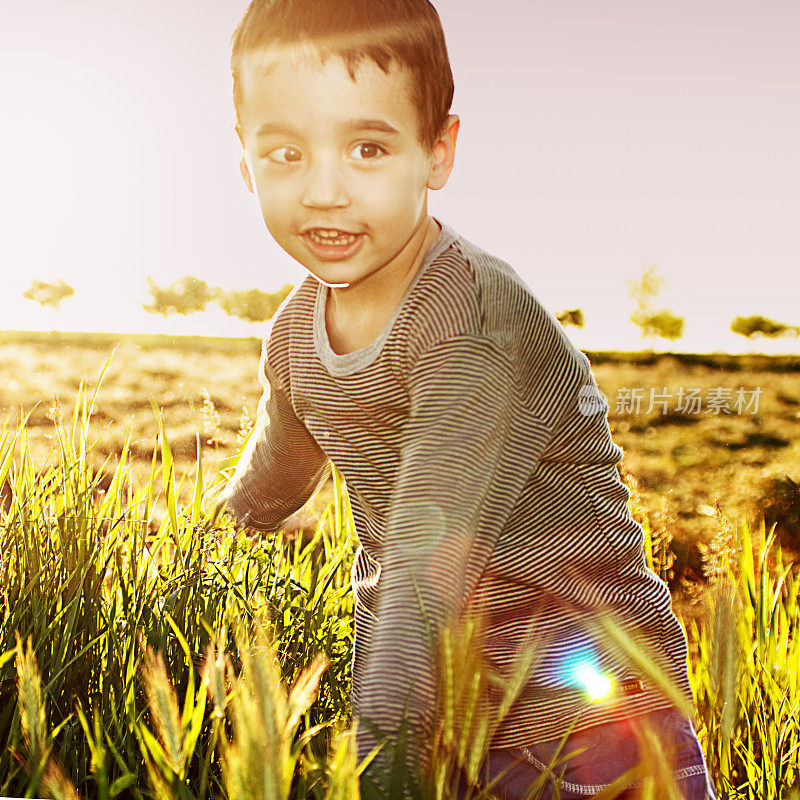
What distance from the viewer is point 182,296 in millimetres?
1489

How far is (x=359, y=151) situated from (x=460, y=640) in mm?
536

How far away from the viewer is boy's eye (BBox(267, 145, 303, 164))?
0.83 meters

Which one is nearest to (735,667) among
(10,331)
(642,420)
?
(10,331)

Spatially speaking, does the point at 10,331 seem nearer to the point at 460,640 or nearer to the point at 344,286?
the point at 344,286

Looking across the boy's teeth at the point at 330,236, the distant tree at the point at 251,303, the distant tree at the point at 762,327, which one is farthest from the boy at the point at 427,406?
the distant tree at the point at 762,327

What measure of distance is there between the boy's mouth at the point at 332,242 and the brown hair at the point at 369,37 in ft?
0.43

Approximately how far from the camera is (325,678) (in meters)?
1.09

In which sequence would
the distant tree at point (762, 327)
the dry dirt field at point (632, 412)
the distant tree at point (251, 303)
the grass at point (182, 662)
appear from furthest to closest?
the distant tree at point (762, 327) < the dry dirt field at point (632, 412) < the distant tree at point (251, 303) < the grass at point (182, 662)

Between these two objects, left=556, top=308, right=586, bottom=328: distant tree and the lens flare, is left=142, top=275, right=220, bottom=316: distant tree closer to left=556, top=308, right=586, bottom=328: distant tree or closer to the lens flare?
left=556, top=308, right=586, bottom=328: distant tree

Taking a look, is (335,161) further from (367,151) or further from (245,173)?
(245,173)

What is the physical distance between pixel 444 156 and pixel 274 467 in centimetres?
49

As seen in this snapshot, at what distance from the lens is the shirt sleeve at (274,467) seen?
1.12 metres

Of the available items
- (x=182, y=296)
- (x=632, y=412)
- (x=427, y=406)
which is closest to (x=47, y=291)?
(x=182, y=296)

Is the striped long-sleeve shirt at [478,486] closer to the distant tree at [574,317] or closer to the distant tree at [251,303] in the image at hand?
the distant tree at [251,303]
